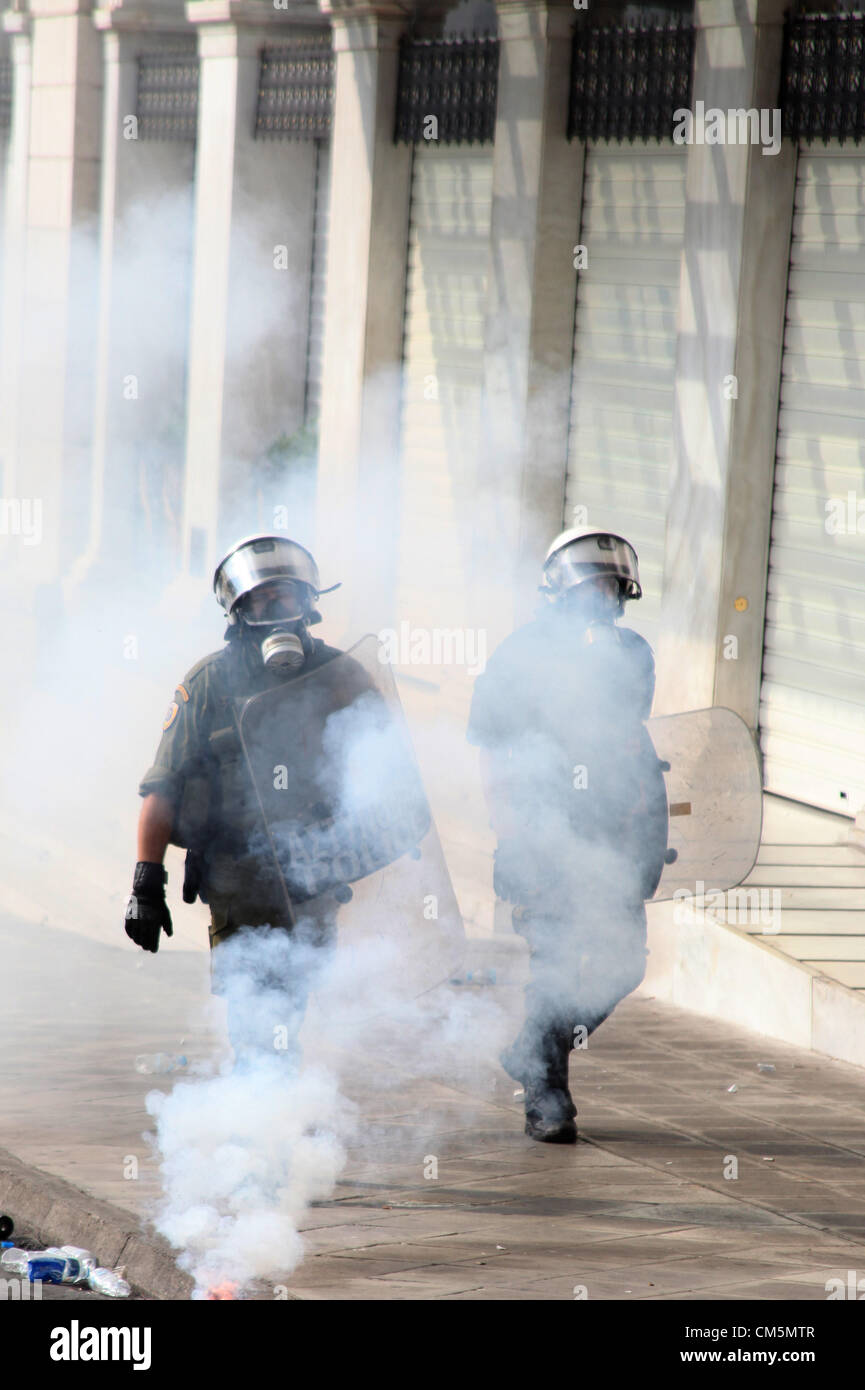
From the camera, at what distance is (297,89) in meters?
12.4

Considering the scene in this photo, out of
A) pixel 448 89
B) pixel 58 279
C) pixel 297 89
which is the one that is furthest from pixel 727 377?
pixel 58 279

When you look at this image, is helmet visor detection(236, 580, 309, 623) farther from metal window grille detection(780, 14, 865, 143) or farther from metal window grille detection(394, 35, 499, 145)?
metal window grille detection(394, 35, 499, 145)

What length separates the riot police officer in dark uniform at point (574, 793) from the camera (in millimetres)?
5285

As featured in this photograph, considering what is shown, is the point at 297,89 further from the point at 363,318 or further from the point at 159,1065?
the point at 159,1065

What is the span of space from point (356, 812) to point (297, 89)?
8530 millimetres

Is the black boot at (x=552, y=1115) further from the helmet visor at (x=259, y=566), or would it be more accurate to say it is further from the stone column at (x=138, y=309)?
the stone column at (x=138, y=309)

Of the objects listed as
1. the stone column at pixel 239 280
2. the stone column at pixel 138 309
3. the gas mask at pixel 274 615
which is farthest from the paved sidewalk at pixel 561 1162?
the stone column at pixel 138 309

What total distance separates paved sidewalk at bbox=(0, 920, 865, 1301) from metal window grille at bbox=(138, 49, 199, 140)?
8512 mm

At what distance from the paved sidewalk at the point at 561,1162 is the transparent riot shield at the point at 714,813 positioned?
75 cm

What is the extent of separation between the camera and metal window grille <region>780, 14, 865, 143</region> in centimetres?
771

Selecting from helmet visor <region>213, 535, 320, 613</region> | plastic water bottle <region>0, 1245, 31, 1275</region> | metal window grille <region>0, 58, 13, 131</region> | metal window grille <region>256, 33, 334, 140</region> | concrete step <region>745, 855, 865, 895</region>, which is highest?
metal window grille <region>0, 58, 13, 131</region>

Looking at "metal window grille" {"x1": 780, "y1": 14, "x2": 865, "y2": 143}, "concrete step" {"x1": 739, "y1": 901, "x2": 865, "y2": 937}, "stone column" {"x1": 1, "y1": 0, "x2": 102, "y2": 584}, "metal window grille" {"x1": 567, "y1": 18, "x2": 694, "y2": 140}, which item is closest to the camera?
"concrete step" {"x1": 739, "y1": 901, "x2": 865, "y2": 937}

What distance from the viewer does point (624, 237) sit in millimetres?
9367

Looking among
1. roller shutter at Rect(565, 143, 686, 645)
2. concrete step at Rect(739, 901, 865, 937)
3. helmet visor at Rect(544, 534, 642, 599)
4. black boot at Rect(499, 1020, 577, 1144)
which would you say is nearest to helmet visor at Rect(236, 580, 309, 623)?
helmet visor at Rect(544, 534, 642, 599)
